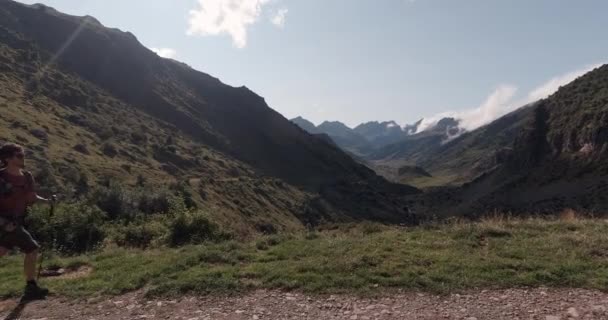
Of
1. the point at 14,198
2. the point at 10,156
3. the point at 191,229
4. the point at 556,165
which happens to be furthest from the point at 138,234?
the point at 556,165

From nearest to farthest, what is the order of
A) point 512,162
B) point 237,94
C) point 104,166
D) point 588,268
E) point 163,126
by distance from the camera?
point 588,268, point 104,166, point 163,126, point 512,162, point 237,94

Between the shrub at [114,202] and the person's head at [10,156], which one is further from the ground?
the person's head at [10,156]

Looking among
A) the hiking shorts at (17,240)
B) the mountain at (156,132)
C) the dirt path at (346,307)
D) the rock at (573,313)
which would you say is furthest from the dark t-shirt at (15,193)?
the mountain at (156,132)

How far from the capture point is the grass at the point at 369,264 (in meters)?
9.14

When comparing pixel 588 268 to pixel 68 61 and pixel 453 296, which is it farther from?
pixel 68 61

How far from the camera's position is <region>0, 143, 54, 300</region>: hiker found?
8.80 meters

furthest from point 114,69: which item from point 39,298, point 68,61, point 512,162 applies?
point 39,298

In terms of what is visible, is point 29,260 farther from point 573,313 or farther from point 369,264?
point 573,313

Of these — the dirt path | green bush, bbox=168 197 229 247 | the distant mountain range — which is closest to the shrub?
green bush, bbox=168 197 229 247

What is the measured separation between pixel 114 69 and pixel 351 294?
469 ft

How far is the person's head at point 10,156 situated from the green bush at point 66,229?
285 inches

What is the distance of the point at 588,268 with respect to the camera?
936 centimetres

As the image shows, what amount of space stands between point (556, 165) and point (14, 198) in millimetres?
125410

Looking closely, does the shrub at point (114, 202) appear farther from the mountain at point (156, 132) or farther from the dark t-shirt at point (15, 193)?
the mountain at point (156, 132)
